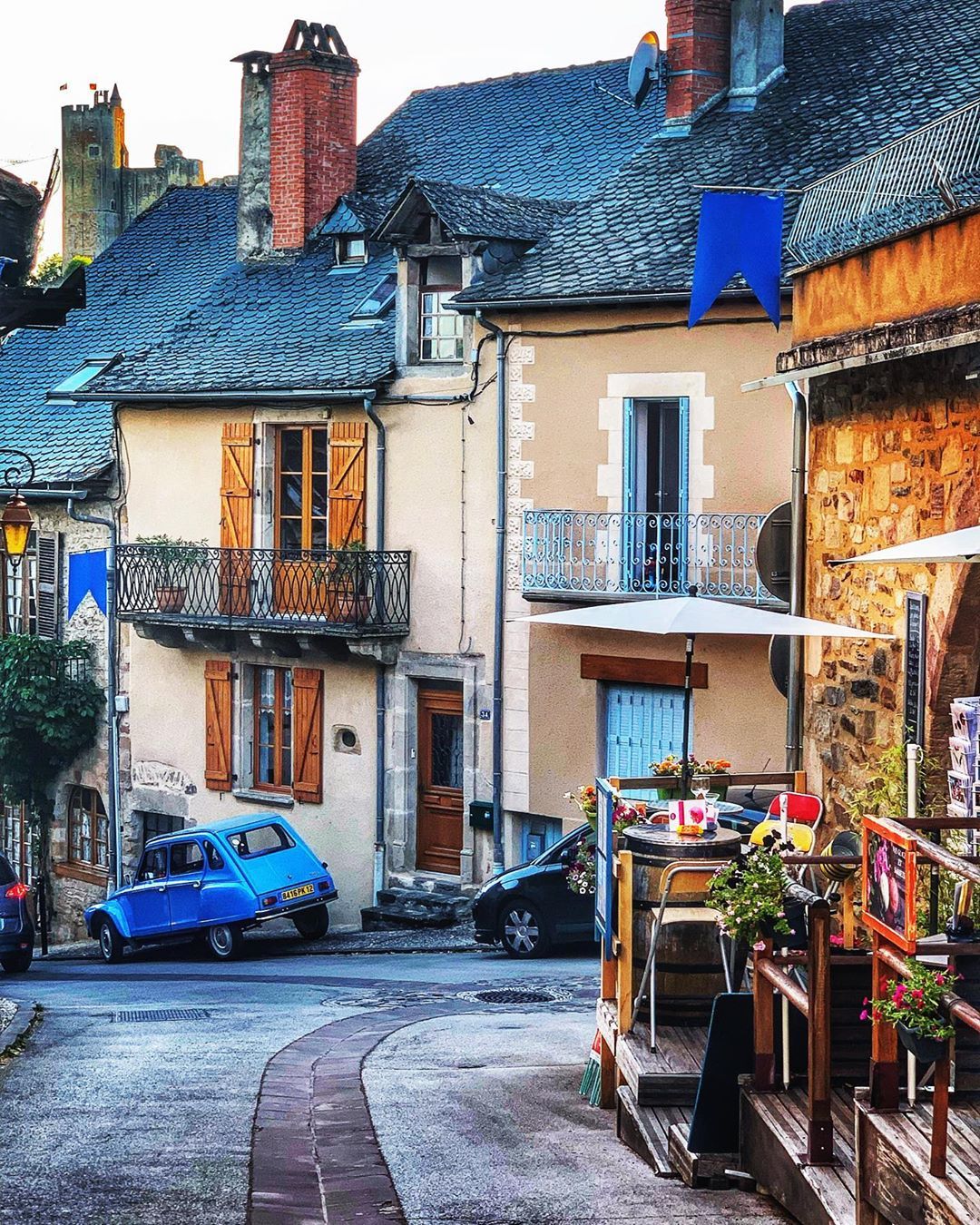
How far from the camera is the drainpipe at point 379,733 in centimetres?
2161

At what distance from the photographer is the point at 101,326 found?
2700 cm

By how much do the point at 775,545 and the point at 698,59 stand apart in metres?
11.6

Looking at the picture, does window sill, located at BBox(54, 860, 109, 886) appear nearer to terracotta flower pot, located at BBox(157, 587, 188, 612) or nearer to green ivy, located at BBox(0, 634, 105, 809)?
green ivy, located at BBox(0, 634, 105, 809)

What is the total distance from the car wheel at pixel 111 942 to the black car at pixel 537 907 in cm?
455

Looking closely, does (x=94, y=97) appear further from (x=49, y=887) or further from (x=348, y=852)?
(x=348, y=852)

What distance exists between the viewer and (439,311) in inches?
842

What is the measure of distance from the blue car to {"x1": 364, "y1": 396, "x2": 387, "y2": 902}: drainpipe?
178 centimetres

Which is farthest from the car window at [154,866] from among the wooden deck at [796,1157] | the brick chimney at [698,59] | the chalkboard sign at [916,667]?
the wooden deck at [796,1157]

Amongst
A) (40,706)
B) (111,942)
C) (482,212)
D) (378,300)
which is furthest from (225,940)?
(482,212)

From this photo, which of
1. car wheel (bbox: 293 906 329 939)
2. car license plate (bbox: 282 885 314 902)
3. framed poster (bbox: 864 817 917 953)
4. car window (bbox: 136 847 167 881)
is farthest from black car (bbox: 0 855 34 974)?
framed poster (bbox: 864 817 917 953)

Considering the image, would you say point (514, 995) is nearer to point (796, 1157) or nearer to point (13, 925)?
point (13, 925)

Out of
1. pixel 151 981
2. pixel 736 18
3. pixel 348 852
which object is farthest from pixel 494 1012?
pixel 736 18

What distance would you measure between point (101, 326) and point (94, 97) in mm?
12663

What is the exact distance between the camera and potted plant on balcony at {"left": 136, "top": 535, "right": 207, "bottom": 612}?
22.9m
